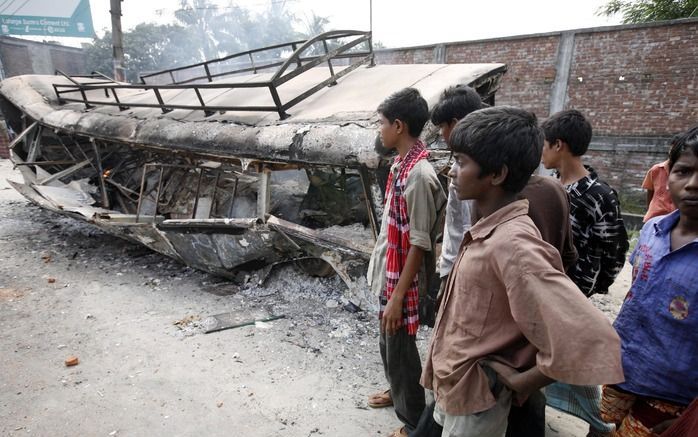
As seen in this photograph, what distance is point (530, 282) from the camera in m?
0.91

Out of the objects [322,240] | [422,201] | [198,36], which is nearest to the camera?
[422,201]

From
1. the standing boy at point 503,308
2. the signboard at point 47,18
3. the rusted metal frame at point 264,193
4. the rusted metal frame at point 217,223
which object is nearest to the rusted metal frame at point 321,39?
the rusted metal frame at point 264,193

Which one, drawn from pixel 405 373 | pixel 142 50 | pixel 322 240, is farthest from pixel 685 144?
pixel 142 50

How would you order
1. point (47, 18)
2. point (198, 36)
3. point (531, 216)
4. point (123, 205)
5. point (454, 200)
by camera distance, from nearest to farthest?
point (531, 216), point (454, 200), point (123, 205), point (47, 18), point (198, 36)

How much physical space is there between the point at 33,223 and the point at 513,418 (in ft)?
23.3

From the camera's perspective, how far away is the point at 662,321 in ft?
3.98

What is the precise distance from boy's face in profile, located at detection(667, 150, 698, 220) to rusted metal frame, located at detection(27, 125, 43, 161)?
24.1 feet

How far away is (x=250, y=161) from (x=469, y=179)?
2559 mm

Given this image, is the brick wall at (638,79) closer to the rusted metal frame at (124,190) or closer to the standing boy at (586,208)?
the standing boy at (586,208)

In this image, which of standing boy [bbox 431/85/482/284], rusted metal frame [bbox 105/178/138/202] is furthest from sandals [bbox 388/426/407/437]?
rusted metal frame [bbox 105/178/138/202]

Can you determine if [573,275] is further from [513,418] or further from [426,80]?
[426,80]

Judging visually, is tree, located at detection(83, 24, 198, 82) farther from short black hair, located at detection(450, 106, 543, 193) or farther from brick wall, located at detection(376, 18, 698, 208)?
short black hair, located at detection(450, 106, 543, 193)

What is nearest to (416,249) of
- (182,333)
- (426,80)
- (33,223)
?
(426,80)

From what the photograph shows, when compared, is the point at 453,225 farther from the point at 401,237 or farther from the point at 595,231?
the point at 595,231
